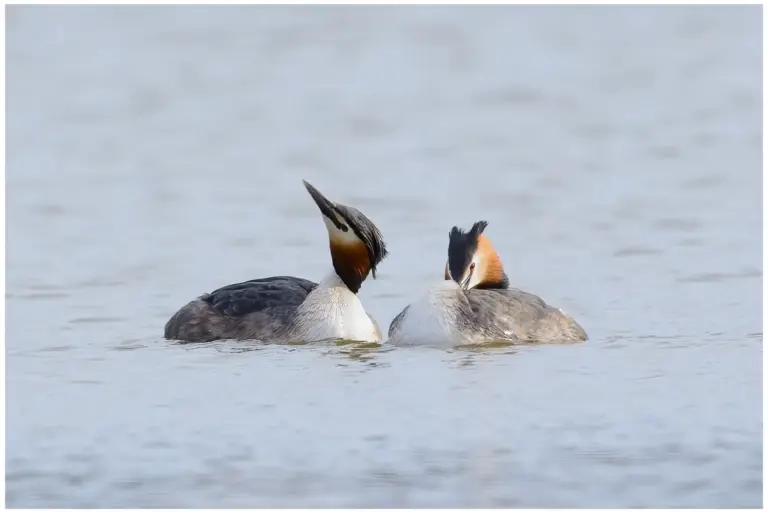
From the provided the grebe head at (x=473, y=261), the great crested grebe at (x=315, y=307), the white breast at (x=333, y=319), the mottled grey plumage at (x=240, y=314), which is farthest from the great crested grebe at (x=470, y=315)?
the mottled grey plumage at (x=240, y=314)

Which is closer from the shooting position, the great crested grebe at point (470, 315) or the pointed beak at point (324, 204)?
the great crested grebe at point (470, 315)

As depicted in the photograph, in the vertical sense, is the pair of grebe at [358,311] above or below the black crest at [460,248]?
below

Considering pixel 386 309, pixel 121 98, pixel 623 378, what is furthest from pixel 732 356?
pixel 121 98

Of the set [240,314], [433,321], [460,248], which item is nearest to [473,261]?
[460,248]

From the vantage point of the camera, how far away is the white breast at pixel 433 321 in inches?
484

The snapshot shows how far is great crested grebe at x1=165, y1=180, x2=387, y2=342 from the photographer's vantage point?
12.6m

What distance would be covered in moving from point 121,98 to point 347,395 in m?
14.1

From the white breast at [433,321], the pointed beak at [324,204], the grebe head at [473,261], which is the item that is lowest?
the white breast at [433,321]

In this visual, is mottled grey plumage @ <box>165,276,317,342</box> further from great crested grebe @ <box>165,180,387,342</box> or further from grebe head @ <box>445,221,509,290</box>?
grebe head @ <box>445,221,509,290</box>

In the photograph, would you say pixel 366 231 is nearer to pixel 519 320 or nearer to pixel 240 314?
pixel 240 314

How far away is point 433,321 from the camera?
40.3ft

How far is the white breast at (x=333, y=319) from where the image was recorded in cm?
1258

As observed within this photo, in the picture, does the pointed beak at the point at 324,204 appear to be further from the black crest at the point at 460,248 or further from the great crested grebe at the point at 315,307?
the black crest at the point at 460,248

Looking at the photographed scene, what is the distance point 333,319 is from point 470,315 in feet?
3.25
